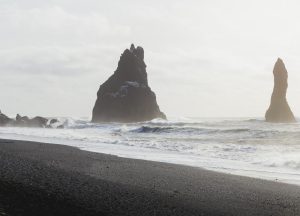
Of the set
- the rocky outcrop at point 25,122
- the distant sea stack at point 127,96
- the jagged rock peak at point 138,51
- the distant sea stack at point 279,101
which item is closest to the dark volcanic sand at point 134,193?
the rocky outcrop at point 25,122

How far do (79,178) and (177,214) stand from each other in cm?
437

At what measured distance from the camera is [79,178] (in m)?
11.0

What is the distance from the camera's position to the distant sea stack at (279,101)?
99338 millimetres

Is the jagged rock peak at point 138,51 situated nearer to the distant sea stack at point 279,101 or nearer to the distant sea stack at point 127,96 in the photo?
the distant sea stack at point 127,96

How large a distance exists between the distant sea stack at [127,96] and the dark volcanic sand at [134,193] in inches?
3675

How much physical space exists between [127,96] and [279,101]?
134 feet

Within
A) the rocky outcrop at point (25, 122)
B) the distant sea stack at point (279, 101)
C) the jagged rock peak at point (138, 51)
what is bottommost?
the rocky outcrop at point (25, 122)

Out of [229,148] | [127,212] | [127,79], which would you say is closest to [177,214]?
[127,212]

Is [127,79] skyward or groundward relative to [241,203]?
skyward

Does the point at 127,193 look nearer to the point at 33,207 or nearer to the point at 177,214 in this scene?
the point at 177,214

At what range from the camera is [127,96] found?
109 m

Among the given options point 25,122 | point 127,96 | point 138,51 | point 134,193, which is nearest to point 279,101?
point 127,96

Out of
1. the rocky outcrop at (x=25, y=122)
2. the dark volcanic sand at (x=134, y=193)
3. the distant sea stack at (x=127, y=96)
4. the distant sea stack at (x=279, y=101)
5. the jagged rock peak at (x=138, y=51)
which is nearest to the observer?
the dark volcanic sand at (x=134, y=193)

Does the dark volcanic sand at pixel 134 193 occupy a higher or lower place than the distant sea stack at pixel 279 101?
lower
